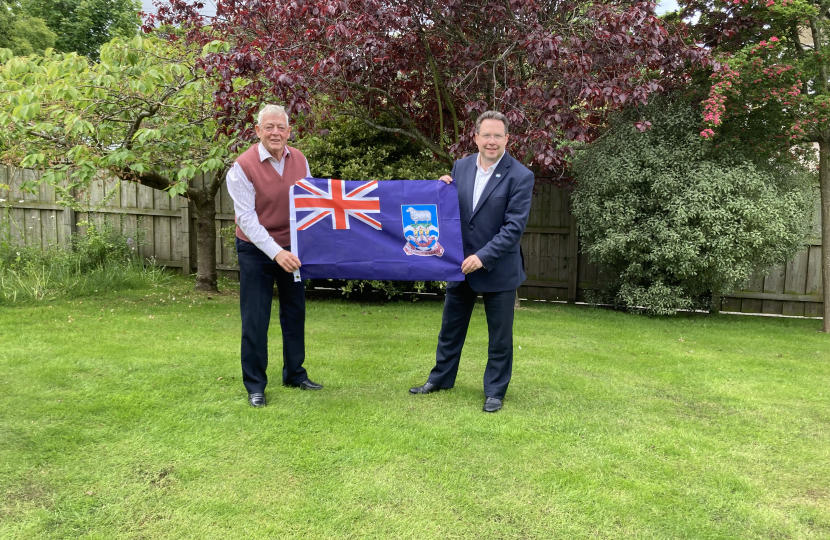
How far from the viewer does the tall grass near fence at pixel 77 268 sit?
7.98 meters

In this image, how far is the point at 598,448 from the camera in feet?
11.5

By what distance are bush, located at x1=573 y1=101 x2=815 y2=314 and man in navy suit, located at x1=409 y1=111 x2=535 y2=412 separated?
4221 mm

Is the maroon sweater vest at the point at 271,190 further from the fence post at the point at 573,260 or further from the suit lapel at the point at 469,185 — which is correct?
the fence post at the point at 573,260

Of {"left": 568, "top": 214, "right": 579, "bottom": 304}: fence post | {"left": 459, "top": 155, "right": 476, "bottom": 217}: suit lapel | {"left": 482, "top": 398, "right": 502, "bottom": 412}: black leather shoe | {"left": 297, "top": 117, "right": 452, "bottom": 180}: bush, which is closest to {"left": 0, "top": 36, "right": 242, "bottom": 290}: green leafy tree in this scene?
{"left": 297, "top": 117, "right": 452, "bottom": 180}: bush

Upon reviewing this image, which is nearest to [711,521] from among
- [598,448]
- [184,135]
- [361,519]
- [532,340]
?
[598,448]

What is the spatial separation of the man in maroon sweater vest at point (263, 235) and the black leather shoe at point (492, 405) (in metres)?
1.49

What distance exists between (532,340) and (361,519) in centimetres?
415

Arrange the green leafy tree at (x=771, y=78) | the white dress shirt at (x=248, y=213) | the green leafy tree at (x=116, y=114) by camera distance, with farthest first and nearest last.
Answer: the green leafy tree at (x=771, y=78) < the green leafy tree at (x=116, y=114) < the white dress shirt at (x=248, y=213)

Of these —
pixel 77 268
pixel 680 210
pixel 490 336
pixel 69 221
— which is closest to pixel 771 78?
pixel 680 210

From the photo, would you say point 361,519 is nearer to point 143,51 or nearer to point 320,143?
point 143,51

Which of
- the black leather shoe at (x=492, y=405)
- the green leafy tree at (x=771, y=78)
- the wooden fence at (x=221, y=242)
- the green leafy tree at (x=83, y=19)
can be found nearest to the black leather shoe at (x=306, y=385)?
the black leather shoe at (x=492, y=405)

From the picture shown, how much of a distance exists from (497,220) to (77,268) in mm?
7630

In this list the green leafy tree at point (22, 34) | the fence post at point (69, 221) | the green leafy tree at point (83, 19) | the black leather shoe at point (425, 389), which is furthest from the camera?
the green leafy tree at point (83, 19)

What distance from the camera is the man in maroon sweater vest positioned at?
12.8 ft
